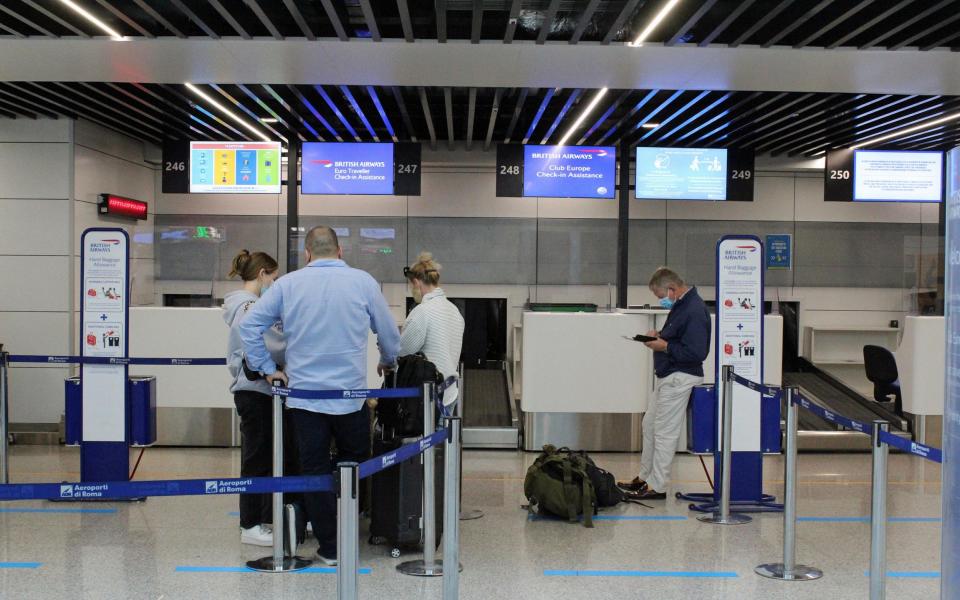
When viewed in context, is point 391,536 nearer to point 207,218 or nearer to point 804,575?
point 804,575

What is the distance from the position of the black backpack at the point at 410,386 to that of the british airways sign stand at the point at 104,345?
230 centimetres

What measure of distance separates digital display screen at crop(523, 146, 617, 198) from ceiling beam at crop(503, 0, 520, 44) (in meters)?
3.87

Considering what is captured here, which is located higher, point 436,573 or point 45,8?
point 45,8

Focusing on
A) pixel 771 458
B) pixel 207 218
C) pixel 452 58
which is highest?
pixel 452 58

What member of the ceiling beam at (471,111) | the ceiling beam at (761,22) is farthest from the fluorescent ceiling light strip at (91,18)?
the ceiling beam at (761,22)

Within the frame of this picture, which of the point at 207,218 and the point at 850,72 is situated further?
the point at 207,218

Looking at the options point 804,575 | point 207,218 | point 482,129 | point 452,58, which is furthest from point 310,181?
point 804,575

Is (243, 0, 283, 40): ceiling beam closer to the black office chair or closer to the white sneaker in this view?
the white sneaker

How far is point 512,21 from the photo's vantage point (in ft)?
18.8

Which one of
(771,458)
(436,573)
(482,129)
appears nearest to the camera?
(436,573)

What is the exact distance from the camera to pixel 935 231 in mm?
12742

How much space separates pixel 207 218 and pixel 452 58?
6.74 metres

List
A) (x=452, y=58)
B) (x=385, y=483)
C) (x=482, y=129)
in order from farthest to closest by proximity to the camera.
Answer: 1. (x=482, y=129)
2. (x=452, y=58)
3. (x=385, y=483)

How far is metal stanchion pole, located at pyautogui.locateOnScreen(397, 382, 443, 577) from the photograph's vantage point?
4.50 meters
